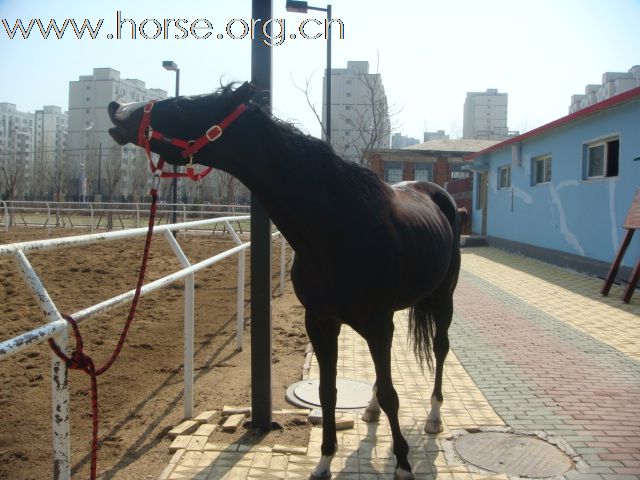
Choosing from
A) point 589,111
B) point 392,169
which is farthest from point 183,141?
point 392,169

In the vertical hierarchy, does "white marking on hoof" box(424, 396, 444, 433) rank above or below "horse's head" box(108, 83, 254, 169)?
below

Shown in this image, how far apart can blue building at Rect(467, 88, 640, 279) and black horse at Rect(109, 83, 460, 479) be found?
27.1ft

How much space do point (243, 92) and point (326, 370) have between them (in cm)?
159

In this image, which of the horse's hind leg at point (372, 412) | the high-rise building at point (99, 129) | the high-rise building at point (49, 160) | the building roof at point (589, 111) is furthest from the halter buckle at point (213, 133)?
the high-rise building at point (49, 160)

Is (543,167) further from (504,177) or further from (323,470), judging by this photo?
(323,470)

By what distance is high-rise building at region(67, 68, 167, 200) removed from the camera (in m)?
42.5

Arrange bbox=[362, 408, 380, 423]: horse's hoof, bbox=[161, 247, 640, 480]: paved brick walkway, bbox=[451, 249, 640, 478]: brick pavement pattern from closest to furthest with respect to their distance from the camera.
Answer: bbox=[161, 247, 640, 480]: paved brick walkway, bbox=[451, 249, 640, 478]: brick pavement pattern, bbox=[362, 408, 380, 423]: horse's hoof

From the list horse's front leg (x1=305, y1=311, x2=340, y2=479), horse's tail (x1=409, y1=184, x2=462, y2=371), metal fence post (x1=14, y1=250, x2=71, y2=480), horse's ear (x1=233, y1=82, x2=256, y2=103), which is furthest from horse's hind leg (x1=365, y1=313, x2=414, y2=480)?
metal fence post (x1=14, y1=250, x2=71, y2=480)

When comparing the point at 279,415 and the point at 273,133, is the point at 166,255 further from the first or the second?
the point at 273,133

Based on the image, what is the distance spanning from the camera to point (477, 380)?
4520mm

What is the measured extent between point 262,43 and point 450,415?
2889mm

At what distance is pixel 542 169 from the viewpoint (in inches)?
566

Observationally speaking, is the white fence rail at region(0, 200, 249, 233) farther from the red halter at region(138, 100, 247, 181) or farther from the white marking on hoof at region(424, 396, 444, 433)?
the red halter at region(138, 100, 247, 181)

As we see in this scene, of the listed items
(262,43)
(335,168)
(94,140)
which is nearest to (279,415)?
(335,168)
